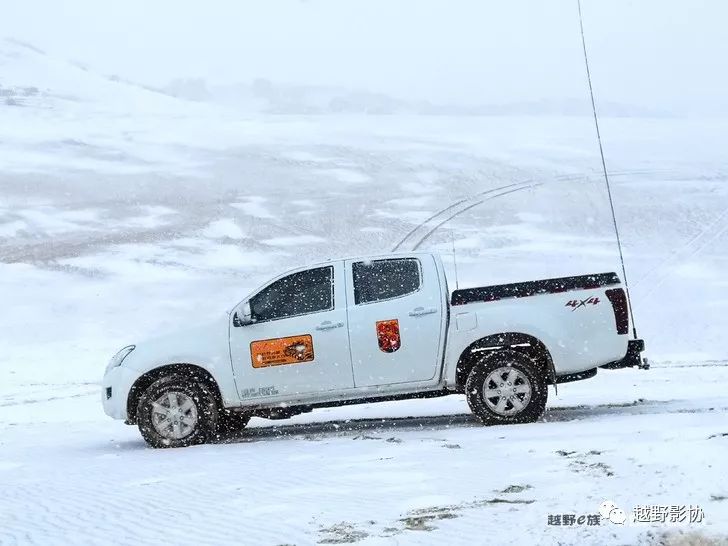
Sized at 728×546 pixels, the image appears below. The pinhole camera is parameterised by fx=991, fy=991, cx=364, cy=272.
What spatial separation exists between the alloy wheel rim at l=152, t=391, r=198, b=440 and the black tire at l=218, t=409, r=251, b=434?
1.55 feet

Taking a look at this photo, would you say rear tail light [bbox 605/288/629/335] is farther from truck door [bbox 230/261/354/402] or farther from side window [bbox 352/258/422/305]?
truck door [bbox 230/261/354/402]

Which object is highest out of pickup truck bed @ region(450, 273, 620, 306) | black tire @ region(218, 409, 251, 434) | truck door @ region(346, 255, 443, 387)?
pickup truck bed @ region(450, 273, 620, 306)

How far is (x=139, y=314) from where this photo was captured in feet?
73.7

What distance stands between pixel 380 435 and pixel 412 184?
88.7 ft

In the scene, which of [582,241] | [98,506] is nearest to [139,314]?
[582,241]

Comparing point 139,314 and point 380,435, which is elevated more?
point 139,314

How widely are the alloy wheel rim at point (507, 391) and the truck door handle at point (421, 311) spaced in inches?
30.9

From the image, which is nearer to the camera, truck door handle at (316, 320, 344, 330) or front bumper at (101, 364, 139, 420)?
truck door handle at (316, 320, 344, 330)

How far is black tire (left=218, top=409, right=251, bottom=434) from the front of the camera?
9891 millimetres

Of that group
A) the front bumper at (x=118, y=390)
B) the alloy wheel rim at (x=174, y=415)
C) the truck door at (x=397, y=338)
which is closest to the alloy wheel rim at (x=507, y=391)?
the truck door at (x=397, y=338)

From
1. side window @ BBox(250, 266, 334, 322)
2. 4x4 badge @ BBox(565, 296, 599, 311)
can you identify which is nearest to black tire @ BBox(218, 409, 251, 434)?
side window @ BBox(250, 266, 334, 322)

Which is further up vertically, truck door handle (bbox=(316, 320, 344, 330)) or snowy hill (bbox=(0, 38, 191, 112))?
snowy hill (bbox=(0, 38, 191, 112))

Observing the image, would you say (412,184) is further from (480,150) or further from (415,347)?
(415,347)

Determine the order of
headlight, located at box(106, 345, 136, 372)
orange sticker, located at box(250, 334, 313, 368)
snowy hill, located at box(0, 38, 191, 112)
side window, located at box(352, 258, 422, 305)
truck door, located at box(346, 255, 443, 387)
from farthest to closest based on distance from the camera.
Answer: snowy hill, located at box(0, 38, 191, 112)
headlight, located at box(106, 345, 136, 372)
side window, located at box(352, 258, 422, 305)
orange sticker, located at box(250, 334, 313, 368)
truck door, located at box(346, 255, 443, 387)
